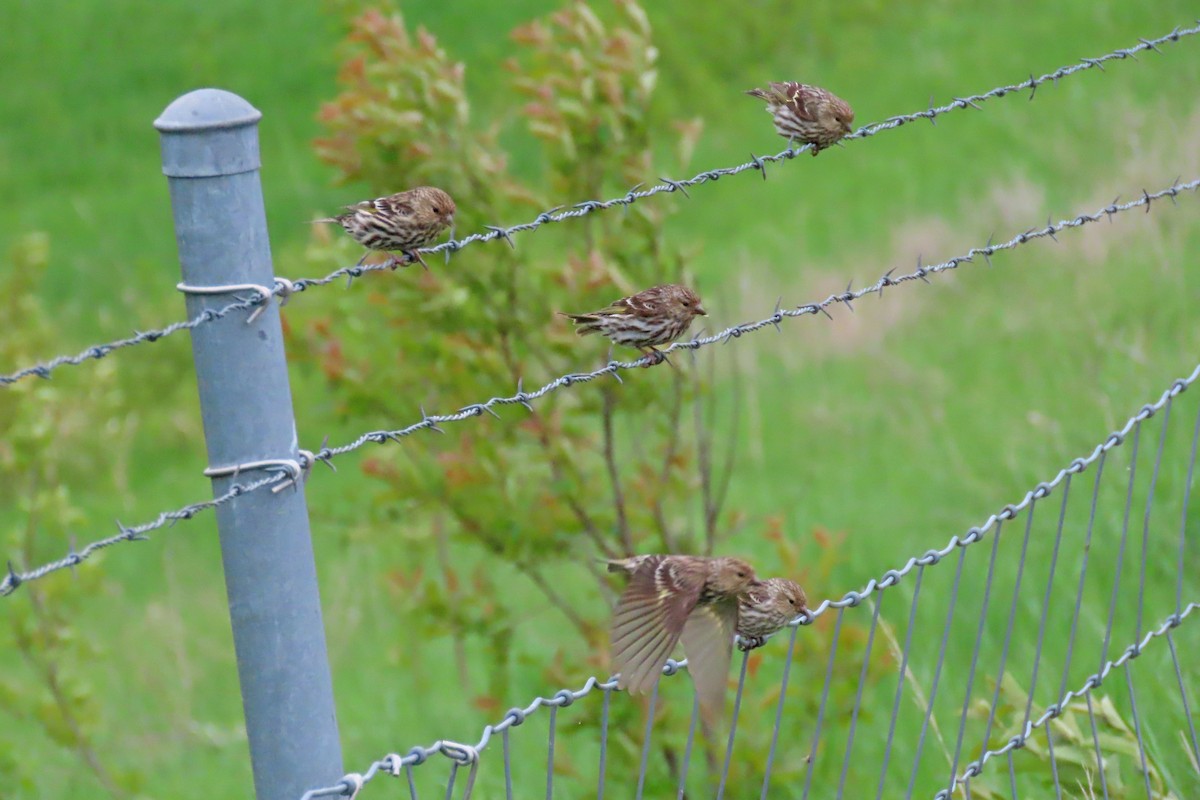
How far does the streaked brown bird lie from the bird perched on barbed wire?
3.13 ft

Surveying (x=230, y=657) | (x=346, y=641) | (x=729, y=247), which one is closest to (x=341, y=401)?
(x=346, y=641)

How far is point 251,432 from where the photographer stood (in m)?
2.10

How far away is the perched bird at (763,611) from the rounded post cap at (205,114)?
50.5 inches

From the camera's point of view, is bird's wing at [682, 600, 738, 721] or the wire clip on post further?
bird's wing at [682, 600, 738, 721]

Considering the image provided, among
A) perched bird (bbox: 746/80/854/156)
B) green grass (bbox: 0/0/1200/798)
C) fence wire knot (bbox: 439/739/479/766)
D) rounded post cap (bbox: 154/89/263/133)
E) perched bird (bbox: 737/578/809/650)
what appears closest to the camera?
rounded post cap (bbox: 154/89/263/133)

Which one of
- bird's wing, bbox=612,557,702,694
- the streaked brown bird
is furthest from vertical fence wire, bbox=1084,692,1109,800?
bird's wing, bbox=612,557,702,694

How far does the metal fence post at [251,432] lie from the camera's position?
2.08 metres

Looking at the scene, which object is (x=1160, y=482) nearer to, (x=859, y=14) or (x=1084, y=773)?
(x=1084, y=773)

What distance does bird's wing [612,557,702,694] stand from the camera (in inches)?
94.3

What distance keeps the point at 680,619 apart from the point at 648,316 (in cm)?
115

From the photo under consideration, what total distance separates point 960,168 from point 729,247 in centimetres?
212

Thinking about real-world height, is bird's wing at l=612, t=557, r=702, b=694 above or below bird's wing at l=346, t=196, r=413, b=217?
below

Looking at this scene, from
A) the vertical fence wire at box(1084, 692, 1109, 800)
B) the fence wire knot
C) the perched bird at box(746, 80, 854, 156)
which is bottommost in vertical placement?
the vertical fence wire at box(1084, 692, 1109, 800)

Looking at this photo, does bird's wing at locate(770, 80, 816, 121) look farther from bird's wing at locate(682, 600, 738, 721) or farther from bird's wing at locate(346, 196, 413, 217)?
bird's wing at locate(682, 600, 738, 721)
